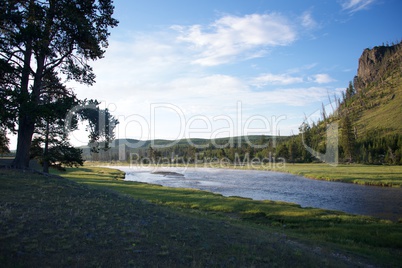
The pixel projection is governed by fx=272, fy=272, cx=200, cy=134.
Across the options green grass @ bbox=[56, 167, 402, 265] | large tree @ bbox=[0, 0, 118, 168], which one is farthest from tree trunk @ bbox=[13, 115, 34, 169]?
green grass @ bbox=[56, 167, 402, 265]

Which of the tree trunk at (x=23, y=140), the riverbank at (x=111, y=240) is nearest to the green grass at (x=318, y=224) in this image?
the riverbank at (x=111, y=240)

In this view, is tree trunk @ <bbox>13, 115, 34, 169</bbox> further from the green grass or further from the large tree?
the green grass

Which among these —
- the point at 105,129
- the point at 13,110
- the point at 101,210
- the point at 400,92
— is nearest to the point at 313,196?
the point at 105,129

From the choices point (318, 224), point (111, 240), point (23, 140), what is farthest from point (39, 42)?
point (318, 224)

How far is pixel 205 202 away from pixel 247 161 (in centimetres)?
13430

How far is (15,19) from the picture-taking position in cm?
1559

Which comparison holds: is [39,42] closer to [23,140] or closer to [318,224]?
[23,140]

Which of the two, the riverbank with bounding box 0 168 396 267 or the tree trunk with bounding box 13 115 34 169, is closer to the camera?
the riverbank with bounding box 0 168 396 267

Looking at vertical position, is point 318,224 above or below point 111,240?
below

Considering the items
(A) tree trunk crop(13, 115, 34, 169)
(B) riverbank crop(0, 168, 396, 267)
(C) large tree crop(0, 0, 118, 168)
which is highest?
(C) large tree crop(0, 0, 118, 168)

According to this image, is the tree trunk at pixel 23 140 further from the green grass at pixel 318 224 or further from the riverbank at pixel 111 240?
the green grass at pixel 318 224

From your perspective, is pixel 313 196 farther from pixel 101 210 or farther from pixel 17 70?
pixel 17 70

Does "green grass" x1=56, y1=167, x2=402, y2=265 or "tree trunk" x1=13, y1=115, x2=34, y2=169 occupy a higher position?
"tree trunk" x1=13, y1=115, x2=34, y2=169

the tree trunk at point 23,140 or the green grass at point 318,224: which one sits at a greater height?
the tree trunk at point 23,140
